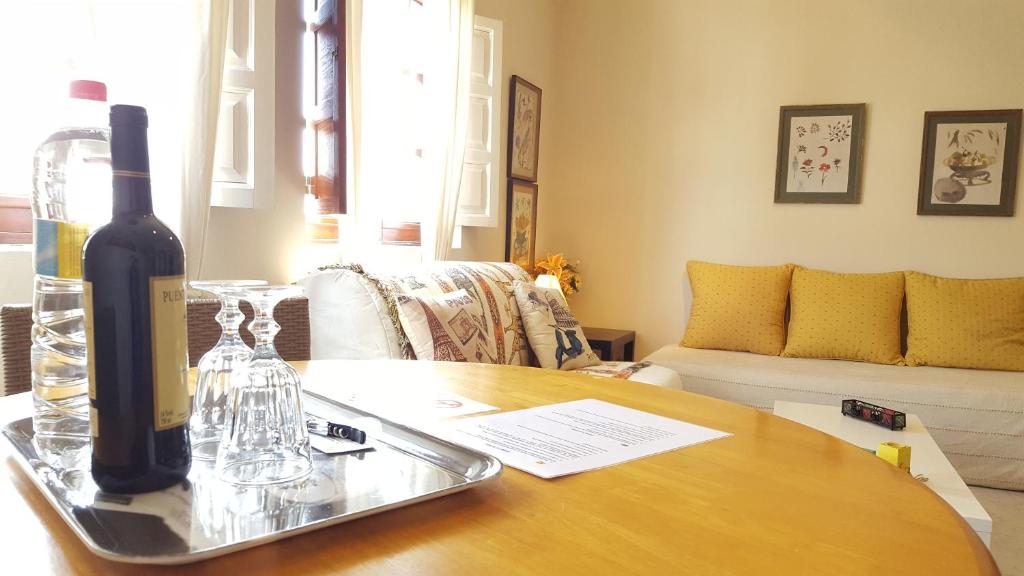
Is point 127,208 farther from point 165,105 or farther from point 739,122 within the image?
point 739,122

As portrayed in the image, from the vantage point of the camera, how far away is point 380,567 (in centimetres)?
49

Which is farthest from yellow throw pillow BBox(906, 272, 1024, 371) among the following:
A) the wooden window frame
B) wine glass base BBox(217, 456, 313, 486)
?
wine glass base BBox(217, 456, 313, 486)

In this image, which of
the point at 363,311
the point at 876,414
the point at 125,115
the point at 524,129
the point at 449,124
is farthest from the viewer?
the point at 524,129

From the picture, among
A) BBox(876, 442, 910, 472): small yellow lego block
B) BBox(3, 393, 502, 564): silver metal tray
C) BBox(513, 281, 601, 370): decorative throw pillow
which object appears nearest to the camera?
BBox(3, 393, 502, 564): silver metal tray

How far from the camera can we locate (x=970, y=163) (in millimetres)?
3717

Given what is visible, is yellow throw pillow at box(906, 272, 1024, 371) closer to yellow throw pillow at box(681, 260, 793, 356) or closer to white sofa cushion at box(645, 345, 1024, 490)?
white sofa cushion at box(645, 345, 1024, 490)

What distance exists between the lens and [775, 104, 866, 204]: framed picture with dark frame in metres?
3.92

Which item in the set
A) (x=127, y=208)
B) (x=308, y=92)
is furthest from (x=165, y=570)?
(x=308, y=92)

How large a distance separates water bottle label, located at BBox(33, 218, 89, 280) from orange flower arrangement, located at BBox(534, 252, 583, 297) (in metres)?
3.64

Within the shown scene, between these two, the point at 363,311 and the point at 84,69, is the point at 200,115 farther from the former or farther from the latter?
the point at 363,311

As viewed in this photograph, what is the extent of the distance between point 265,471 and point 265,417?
0.17 feet

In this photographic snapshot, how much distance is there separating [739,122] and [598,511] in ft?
13.2

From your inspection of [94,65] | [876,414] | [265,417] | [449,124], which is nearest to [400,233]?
[449,124]

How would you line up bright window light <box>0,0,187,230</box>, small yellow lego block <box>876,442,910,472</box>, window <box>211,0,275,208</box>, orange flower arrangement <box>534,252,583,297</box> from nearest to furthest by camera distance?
bright window light <box>0,0,187,230</box>, small yellow lego block <box>876,442,910,472</box>, window <box>211,0,275,208</box>, orange flower arrangement <box>534,252,583,297</box>
